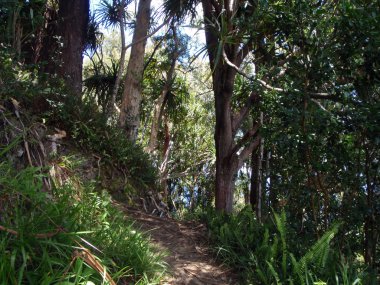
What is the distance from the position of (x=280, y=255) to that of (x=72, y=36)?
18.7 ft

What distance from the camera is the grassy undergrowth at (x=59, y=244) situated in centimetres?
256

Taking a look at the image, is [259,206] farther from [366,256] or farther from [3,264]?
[3,264]

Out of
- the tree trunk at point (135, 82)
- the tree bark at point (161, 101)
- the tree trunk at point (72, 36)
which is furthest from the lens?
the tree bark at point (161, 101)

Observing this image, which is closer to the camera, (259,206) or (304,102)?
(304,102)

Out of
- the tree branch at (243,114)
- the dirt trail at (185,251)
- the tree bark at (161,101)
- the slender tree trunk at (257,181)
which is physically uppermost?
the tree bark at (161,101)

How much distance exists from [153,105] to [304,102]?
28.5ft

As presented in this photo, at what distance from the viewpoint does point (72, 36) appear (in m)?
7.68

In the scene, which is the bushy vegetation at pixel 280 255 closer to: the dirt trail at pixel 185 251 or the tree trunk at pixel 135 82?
the dirt trail at pixel 185 251

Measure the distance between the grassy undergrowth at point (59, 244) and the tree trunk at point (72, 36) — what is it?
13.4 ft

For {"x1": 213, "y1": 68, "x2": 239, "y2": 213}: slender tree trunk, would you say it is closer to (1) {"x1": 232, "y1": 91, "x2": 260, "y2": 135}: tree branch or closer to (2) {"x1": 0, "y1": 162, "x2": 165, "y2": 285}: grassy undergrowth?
(1) {"x1": 232, "y1": 91, "x2": 260, "y2": 135}: tree branch

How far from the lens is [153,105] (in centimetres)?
1253

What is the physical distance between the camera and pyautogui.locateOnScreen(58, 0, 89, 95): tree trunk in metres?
7.54

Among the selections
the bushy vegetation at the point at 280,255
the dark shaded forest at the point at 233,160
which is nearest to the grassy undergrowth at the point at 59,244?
the dark shaded forest at the point at 233,160

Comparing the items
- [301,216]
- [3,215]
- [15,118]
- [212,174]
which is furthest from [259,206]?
[212,174]
